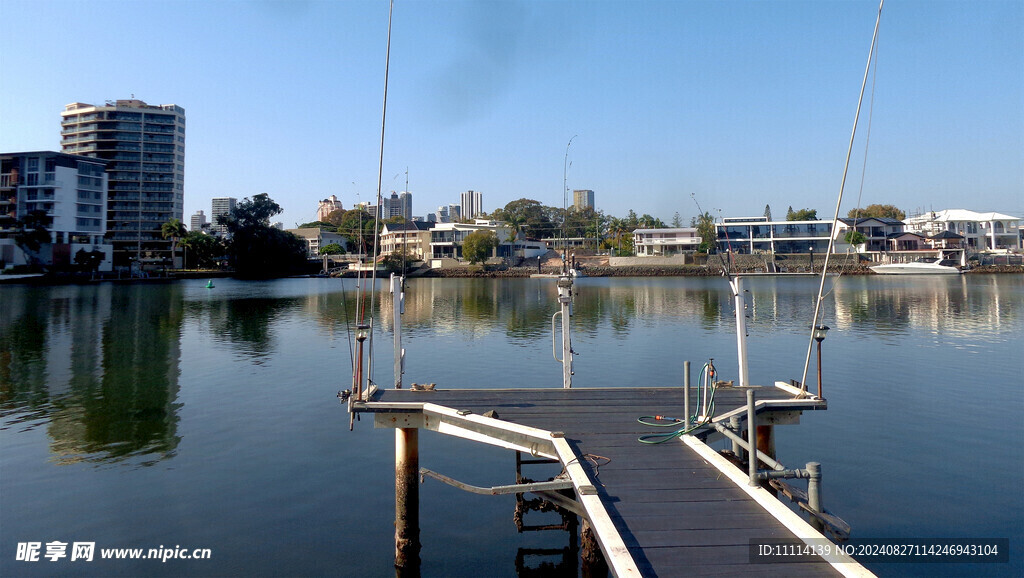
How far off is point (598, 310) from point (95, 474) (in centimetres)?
3715

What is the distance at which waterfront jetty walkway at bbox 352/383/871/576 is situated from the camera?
4.98m

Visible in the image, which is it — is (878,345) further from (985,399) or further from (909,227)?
(909,227)

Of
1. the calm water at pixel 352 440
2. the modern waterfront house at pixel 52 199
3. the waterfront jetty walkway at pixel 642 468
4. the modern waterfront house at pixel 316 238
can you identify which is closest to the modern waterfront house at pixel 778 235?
the modern waterfront house at pixel 316 238

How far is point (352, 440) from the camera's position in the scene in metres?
13.9

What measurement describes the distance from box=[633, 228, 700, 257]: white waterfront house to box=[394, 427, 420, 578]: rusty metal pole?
11641 centimetres

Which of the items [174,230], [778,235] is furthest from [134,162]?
[778,235]

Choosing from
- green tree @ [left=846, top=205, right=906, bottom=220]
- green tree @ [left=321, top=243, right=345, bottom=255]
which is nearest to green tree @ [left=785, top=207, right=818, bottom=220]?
green tree @ [left=846, top=205, right=906, bottom=220]

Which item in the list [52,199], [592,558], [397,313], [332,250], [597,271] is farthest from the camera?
[332,250]

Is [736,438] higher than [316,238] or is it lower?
lower

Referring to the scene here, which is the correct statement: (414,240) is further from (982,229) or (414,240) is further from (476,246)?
(982,229)

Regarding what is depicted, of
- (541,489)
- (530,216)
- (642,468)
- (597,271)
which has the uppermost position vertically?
(530,216)

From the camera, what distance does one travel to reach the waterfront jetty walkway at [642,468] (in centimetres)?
498

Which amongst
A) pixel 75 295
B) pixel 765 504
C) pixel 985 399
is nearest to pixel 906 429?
pixel 985 399

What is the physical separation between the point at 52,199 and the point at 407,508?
4174 inches
